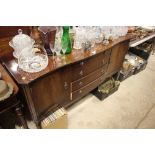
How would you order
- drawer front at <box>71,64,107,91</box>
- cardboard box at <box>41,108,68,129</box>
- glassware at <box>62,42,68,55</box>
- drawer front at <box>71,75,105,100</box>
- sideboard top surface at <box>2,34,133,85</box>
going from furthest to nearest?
drawer front at <box>71,75,105,100</box>, drawer front at <box>71,64,107,91</box>, cardboard box at <box>41,108,68,129</box>, glassware at <box>62,42,68,55</box>, sideboard top surface at <box>2,34,133,85</box>

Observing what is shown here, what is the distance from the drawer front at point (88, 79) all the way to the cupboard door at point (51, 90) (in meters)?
0.09

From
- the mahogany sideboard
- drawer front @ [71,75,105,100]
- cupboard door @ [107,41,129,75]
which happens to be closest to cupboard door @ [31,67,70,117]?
the mahogany sideboard

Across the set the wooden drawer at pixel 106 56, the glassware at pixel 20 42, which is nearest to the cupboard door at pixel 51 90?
the glassware at pixel 20 42

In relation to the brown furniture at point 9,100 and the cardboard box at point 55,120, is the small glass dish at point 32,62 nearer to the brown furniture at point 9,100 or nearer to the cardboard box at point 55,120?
the brown furniture at point 9,100

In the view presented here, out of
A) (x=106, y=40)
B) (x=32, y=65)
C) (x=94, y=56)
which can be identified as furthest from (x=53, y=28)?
(x=106, y=40)

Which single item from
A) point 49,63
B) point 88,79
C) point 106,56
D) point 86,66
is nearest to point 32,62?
point 49,63

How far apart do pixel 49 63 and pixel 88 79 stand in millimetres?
590

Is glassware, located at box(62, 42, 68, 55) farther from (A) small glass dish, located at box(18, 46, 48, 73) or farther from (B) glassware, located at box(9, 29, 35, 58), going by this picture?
(B) glassware, located at box(9, 29, 35, 58)

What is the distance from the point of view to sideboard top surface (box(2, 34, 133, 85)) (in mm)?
1093

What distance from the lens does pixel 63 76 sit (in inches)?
53.1

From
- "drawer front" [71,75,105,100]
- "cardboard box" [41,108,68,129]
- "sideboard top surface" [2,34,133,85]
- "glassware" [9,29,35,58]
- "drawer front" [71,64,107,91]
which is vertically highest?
"glassware" [9,29,35,58]
